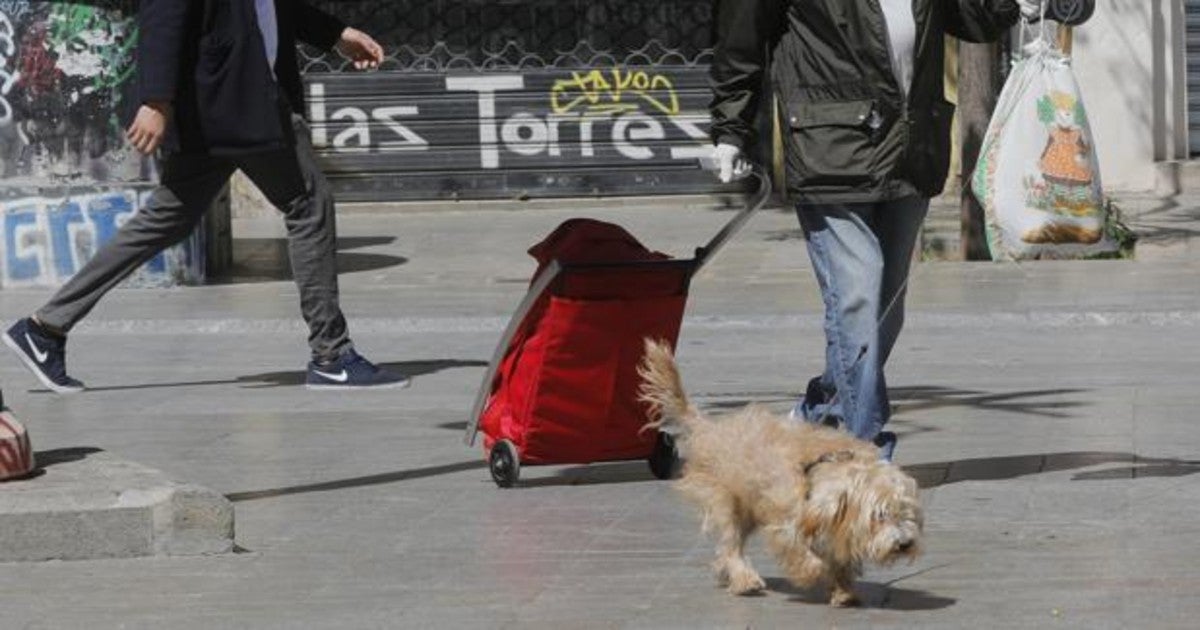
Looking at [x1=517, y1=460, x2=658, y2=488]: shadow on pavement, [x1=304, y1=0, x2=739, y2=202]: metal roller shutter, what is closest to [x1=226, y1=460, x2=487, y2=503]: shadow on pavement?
[x1=517, y1=460, x2=658, y2=488]: shadow on pavement

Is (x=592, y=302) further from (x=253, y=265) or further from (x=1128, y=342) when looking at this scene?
(x=253, y=265)

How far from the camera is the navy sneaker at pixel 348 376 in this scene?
10414 mm

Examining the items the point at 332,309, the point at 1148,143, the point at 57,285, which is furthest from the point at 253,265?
the point at 1148,143

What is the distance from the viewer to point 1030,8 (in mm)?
7539

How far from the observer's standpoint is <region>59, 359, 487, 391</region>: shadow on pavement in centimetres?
1073

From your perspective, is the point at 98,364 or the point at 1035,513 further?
the point at 98,364

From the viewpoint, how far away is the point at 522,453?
7.91m

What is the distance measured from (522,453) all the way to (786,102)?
4.43ft

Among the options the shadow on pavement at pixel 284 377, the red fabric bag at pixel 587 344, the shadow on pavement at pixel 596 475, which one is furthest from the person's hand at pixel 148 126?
the red fabric bag at pixel 587 344

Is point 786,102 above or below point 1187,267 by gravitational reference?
above

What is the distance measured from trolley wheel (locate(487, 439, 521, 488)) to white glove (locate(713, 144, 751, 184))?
118 centimetres

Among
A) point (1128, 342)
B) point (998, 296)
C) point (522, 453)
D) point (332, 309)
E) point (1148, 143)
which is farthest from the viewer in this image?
point (1148, 143)

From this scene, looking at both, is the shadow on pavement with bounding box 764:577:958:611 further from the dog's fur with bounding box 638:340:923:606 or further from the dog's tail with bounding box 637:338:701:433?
the dog's tail with bounding box 637:338:701:433

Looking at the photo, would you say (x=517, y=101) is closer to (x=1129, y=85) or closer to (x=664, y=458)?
(x=1129, y=85)
